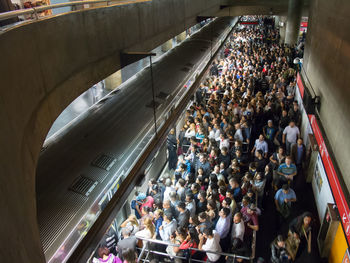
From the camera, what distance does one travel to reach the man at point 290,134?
23.8ft

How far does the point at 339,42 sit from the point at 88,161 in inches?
191

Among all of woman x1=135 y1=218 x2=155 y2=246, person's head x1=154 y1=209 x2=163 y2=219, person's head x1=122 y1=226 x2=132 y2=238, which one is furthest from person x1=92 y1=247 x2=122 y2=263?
person's head x1=154 y1=209 x2=163 y2=219

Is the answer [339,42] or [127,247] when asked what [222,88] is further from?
[127,247]

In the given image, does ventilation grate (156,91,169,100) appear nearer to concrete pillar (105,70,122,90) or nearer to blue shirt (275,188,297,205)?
blue shirt (275,188,297,205)

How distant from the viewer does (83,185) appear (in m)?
3.20

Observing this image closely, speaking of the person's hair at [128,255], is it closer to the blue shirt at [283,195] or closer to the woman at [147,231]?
the woman at [147,231]

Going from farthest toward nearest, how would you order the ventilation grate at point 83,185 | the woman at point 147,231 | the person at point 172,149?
the person at point 172,149
the woman at point 147,231
the ventilation grate at point 83,185

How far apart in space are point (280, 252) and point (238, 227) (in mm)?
700

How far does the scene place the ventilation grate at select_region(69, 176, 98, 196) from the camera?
122 inches

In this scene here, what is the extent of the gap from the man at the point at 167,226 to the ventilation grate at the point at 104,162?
6.25 feet

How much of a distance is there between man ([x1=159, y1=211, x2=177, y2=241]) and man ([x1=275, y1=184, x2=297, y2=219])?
6.75 ft

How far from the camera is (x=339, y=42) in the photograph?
550 centimetres

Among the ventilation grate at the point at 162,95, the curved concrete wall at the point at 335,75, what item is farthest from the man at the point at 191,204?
the curved concrete wall at the point at 335,75

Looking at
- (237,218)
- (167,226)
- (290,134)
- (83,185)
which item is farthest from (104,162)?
(290,134)
